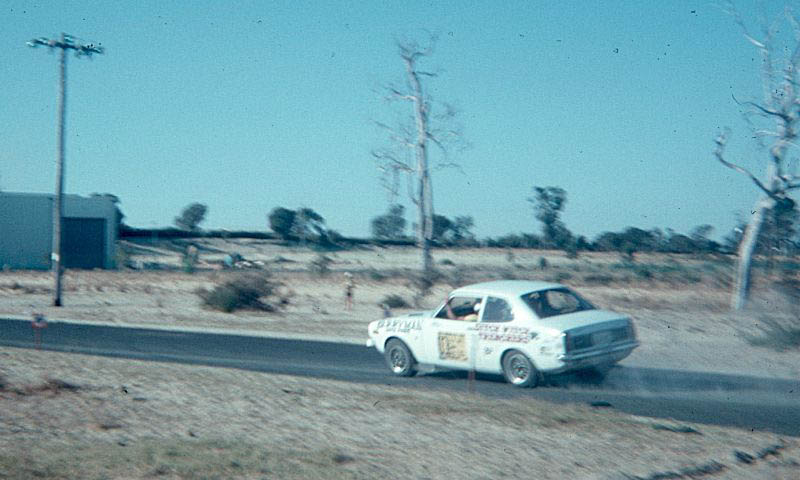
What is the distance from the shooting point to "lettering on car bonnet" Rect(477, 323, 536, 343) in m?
14.0

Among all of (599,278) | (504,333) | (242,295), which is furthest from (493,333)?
(599,278)

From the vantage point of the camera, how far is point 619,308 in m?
29.6

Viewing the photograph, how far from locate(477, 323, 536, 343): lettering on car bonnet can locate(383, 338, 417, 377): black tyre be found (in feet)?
5.48

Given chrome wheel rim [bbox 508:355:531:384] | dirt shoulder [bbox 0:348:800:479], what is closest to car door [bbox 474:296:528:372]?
chrome wheel rim [bbox 508:355:531:384]

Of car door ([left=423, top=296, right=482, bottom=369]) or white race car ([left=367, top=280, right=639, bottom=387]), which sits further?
car door ([left=423, top=296, right=482, bottom=369])

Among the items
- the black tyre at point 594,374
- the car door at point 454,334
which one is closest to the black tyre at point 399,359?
the car door at point 454,334

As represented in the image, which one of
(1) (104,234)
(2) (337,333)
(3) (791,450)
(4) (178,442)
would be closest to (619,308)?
(2) (337,333)

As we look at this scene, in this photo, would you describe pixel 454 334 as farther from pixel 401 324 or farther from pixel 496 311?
pixel 401 324

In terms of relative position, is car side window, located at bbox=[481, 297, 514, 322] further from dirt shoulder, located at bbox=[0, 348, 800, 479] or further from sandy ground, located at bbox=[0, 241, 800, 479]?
dirt shoulder, located at bbox=[0, 348, 800, 479]

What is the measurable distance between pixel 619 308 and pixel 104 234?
190 ft

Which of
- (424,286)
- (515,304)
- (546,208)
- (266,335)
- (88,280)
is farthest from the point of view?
(546,208)

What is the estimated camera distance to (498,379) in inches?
600

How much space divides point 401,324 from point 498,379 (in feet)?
6.62

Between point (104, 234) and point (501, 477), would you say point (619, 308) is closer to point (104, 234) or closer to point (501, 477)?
point (501, 477)
